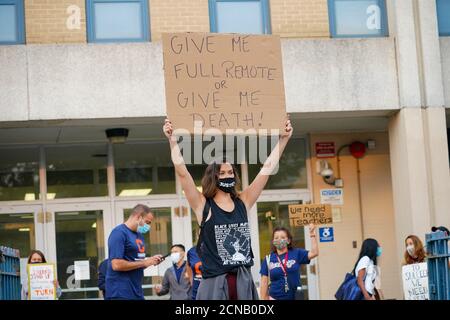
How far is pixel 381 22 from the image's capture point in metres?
16.3

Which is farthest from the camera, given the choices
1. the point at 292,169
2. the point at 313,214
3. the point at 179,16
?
the point at 292,169

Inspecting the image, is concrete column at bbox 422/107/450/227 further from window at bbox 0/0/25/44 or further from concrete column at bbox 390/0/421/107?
window at bbox 0/0/25/44

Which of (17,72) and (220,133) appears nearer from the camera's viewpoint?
(220,133)

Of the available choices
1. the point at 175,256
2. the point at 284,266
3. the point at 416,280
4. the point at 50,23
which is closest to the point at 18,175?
the point at 50,23

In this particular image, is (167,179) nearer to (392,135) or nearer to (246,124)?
(392,135)

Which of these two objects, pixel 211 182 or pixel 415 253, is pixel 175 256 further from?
pixel 211 182

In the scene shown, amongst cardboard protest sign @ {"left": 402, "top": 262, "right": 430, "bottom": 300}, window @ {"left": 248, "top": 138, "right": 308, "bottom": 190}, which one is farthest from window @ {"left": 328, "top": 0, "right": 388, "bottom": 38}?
cardboard protest sign @ {"left": 402, "top": 262, "right": 430, "bottom": 300}

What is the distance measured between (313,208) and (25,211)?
5460 mm

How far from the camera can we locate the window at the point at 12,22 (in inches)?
613

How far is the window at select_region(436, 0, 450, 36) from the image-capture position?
53.5ft

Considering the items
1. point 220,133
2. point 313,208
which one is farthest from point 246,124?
point 313,208

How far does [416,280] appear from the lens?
38.9 feet

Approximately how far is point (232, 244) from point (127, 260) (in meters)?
3.45

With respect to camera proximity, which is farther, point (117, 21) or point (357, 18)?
point (357, 18)
